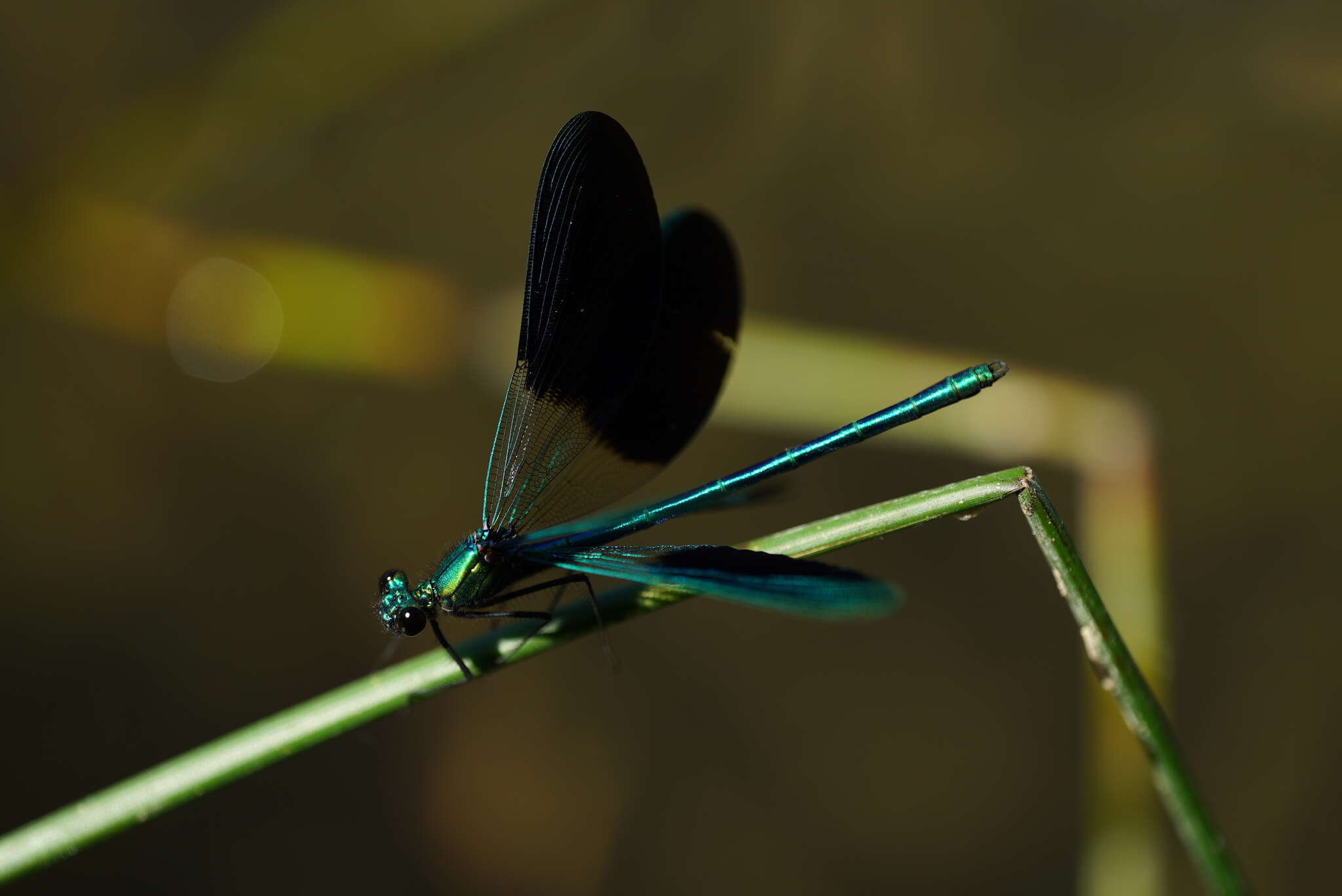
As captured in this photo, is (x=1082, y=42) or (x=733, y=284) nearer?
(x=733, y=284)

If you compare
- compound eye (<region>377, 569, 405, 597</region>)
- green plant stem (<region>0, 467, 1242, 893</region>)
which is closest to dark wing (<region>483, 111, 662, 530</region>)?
compound eye (<region>377, 569, 405, 597</region>)

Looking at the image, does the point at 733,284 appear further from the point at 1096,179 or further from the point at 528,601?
the point at 1096,179

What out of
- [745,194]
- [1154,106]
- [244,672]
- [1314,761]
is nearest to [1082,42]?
[1154,106]

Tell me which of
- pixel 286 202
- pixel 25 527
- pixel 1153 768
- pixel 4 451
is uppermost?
pixel 286 202

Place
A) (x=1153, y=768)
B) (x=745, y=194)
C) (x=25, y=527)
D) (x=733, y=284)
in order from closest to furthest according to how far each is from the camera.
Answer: (x=1153, y=768)
(x=733, y=284)
(x=25, y=527)
(x=745, y=194)

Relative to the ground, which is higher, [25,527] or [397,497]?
[25,527]

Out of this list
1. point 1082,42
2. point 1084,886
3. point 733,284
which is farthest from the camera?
point 1082,42

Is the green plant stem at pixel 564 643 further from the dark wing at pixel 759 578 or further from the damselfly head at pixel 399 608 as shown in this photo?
the damselfly head at pixel 399 608

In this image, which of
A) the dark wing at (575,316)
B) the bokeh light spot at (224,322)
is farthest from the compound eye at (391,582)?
the bokeh light spot at (224,322)

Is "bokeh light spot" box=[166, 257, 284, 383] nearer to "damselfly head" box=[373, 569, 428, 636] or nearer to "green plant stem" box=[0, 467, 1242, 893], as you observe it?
"damselfly head" box=[373, 569, 428, 636]
